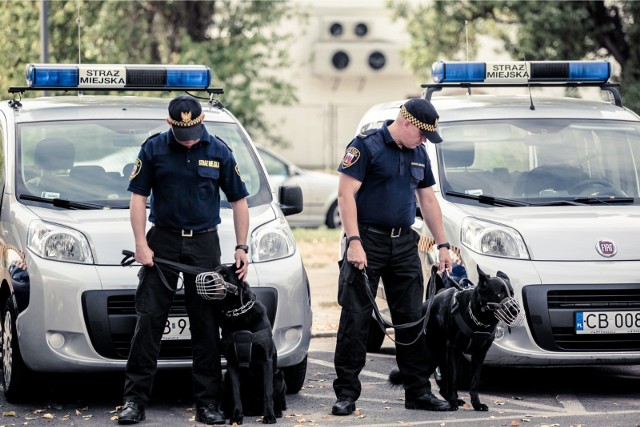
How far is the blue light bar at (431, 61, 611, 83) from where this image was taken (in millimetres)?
9478

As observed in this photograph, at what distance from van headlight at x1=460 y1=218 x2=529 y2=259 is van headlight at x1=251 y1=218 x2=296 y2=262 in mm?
1102

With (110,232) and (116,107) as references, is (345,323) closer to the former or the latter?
(110,232)

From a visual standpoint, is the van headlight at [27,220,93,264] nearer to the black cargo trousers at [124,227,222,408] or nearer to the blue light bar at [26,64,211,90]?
the black cargo trousers at [124,227,222,408]

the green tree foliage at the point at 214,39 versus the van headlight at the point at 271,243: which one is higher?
the green tree foliage at the point at 214,39

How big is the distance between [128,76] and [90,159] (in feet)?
2.92

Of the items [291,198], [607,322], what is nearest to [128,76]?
[291,198]

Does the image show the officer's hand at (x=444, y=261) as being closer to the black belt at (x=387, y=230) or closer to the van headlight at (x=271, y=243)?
the black belt at (x=387, y=230)

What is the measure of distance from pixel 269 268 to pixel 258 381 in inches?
33.1

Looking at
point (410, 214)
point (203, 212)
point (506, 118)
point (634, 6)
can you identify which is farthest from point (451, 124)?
point (634, 6)

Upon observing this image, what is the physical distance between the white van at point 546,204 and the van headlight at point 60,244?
2.28m

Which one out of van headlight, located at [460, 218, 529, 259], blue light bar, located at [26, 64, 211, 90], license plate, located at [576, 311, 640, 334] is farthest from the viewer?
blue light bar, located at [26, 64, 211, 90]

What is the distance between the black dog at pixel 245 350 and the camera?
7.05 metres

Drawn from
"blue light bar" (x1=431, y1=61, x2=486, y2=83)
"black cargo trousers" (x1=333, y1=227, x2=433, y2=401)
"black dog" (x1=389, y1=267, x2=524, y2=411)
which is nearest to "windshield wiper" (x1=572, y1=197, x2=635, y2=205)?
"black dog" (x1=389, y1=267, x2=524, y2=411)

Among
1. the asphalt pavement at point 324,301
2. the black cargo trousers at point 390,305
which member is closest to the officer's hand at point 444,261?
the black cargo trousers at point 390,305
